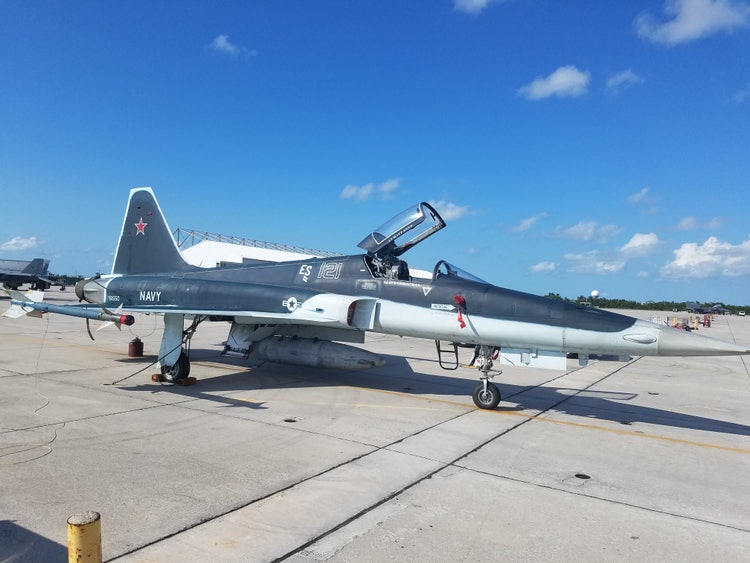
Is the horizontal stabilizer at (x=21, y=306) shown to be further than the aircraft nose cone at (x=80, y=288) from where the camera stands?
No

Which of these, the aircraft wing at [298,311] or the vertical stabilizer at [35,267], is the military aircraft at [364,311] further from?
the vertical stabilizer at [35,267]

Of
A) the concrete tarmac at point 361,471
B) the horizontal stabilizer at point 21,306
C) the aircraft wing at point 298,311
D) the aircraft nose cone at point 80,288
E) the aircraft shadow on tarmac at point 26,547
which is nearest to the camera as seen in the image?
the aircraft shadow on tarmac at point 26,547

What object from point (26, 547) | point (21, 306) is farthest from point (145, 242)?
point (26, 547)

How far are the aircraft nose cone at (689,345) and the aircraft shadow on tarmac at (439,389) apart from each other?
179cm

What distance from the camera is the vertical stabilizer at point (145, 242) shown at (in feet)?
39.4

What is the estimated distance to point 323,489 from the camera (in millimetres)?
4484

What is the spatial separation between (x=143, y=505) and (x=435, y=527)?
7.63 ft

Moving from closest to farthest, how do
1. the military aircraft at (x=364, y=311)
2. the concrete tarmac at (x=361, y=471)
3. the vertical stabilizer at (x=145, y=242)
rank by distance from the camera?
1. the concrete tarmac at (x=361, y=471)
2. the military aircraft at (x=364, y=311)
3. the vertical stabilizer at (x=145, y=242)

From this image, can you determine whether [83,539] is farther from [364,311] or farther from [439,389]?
[439,389]

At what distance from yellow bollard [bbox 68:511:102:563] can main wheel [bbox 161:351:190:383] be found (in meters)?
7.28

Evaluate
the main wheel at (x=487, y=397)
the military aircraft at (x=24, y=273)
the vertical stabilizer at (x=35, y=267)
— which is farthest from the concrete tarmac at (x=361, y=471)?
the vertical stabilizer at (x=35, y=267)

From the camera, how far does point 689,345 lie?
6258 millimetres

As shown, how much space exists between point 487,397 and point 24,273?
50586 mm

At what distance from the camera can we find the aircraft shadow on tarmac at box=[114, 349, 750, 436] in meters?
8.03
